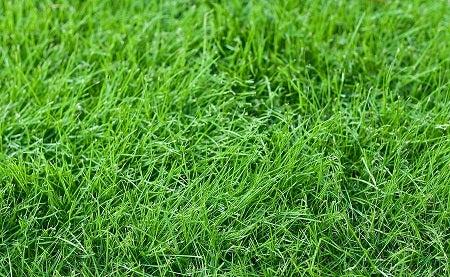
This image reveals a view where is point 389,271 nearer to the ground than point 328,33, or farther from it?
nearer to the ground

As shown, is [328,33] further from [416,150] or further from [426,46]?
[416,150]

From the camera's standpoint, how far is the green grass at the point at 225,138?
8.64 feet

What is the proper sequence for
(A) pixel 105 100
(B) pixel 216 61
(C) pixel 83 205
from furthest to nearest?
(B) pixel 216 61 → (A) pixel 105 100 → (C) pixel 83 205

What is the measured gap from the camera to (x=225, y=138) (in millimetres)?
2949

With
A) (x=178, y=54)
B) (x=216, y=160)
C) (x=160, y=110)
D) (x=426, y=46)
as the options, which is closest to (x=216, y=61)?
(x=178, y=54)

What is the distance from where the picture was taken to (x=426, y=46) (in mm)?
3467

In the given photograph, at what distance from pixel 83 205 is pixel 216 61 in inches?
38.6

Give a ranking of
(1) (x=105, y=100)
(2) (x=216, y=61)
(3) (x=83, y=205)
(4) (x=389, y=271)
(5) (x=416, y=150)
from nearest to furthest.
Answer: (4) (x=389, y=271) → (3) (x=83, y=205) → (5) (x=416, y=150) → (1) (x=105, y=100) → (2) (x=216, y=61)

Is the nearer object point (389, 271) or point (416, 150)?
point (389, 271)

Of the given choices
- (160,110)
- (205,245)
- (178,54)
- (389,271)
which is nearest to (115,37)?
(178,54)

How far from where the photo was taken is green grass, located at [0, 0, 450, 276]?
263cm

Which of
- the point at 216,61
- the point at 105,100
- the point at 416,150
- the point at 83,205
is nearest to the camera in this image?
the point at 83,205

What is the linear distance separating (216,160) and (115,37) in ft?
3.15

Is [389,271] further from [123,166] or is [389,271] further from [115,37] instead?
[115,37]
